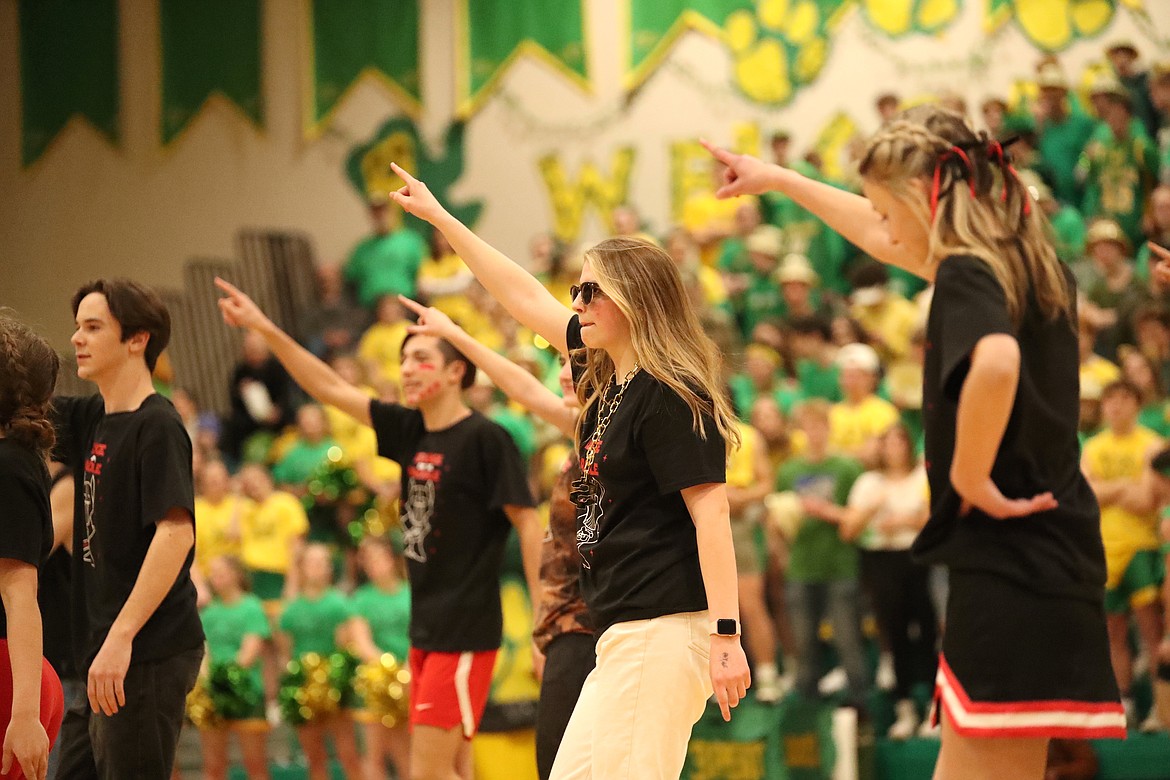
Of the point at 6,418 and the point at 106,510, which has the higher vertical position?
the point at 6,418

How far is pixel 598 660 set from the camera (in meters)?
3.33

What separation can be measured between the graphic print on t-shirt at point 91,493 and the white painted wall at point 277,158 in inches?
434

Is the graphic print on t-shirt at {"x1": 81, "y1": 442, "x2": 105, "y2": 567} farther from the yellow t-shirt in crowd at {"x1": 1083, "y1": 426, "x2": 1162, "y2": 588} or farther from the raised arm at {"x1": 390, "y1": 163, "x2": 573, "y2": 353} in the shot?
the yellow t-shirt in crowd at {"x1": 1083, "y1": 426, "x2": 1162, "y2": 588}

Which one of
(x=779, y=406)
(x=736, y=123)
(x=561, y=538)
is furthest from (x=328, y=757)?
(x=736, y=123)

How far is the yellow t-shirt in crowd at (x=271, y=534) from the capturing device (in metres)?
9.41

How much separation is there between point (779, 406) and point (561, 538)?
201 inches

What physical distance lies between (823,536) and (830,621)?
0.49m

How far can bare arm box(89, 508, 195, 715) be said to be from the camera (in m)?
3.76

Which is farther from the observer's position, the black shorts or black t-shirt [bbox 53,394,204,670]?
black t-shirt [bbox 53,394,204,670]

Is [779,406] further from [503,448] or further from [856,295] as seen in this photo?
[503,448]

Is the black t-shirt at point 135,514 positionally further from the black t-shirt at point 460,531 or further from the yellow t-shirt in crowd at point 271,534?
the yellow t-shirt in crowd at point 271,534

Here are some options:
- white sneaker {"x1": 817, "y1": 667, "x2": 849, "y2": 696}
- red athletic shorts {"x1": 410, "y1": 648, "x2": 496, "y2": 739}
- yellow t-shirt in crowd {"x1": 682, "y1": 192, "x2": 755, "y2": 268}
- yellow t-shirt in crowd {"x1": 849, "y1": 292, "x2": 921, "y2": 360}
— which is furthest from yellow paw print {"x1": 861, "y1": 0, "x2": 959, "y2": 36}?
red athletic shorts {"x1": 410, "y1": 648, "x2": 496, "y2": 739}

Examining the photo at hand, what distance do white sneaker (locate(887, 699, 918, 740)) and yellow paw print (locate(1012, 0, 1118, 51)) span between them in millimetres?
7896

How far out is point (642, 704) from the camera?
10.5 feet
